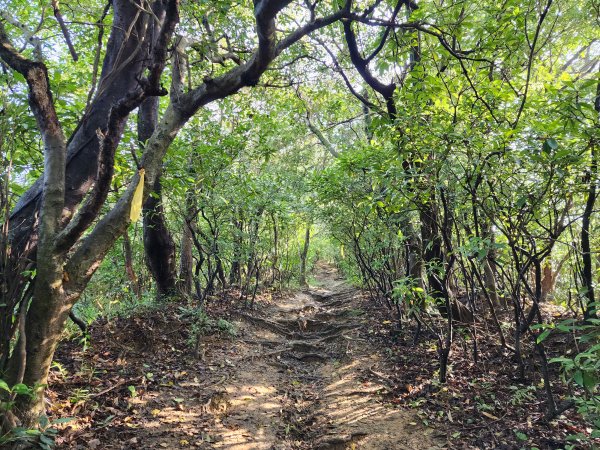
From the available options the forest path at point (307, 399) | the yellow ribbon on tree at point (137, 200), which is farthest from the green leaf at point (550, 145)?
the yellow ribbon on tree at point (137, 200)

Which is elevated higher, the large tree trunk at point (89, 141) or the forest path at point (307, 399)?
the large tree trunk at point (89, 141)

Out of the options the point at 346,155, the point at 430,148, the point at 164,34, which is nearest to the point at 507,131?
the point at 430,148

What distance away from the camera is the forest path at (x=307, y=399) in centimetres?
381

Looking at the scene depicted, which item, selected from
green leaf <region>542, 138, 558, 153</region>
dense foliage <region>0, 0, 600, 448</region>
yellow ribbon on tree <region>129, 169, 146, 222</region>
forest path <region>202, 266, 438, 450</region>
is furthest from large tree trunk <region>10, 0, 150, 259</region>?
green leaf <region>542, 138, 558, 153</region>

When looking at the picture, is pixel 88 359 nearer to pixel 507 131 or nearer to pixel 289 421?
pixel 289 421

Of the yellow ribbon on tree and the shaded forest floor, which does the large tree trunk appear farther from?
the shaded forest floor

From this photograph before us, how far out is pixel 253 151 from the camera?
719 centimetres

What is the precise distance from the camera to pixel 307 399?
16.3 feet

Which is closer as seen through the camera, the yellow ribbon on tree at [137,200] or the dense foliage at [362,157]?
the yellow ribbon on tree at [137,200]

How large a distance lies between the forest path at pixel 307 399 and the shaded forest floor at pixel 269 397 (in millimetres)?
16

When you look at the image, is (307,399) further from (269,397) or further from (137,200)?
(137,200)

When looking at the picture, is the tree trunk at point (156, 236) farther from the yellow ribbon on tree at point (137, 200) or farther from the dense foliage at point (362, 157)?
the yellow ribbon on tree at point (137, 200)

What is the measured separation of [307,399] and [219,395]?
1.23 meters

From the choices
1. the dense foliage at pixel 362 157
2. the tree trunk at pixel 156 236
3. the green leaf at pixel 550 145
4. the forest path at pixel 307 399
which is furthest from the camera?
the tree trunk at pixel 156 236
